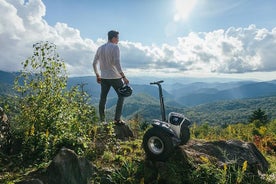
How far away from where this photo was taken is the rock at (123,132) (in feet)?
33.8

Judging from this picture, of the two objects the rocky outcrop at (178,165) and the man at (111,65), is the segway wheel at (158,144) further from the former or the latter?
the man at (111,65)

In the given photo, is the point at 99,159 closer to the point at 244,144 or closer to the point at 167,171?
the point at 167,171

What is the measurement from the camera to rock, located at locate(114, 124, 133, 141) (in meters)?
10.3

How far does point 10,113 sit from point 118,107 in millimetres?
3791

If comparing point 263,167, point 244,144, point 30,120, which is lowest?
point 263,167

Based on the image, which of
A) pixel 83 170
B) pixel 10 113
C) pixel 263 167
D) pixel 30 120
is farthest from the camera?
pixel 263 167

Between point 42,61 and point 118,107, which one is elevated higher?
point 42,61

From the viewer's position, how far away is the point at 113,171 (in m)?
6.91

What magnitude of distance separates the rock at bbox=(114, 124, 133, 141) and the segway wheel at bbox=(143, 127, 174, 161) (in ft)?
9.15

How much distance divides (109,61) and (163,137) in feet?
13.2

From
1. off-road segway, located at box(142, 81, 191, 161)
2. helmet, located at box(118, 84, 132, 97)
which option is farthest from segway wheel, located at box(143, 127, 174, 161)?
helmet, located at box(118, 84, 132, 97)

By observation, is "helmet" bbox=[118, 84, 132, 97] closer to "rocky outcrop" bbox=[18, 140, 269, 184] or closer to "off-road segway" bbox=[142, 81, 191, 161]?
"off-road segway" bbox=[142, 81, 191, 161]

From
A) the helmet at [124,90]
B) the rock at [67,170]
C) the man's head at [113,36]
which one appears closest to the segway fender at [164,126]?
the rock at [67,170]

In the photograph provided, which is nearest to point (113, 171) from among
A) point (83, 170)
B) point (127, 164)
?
point (127, 164)
